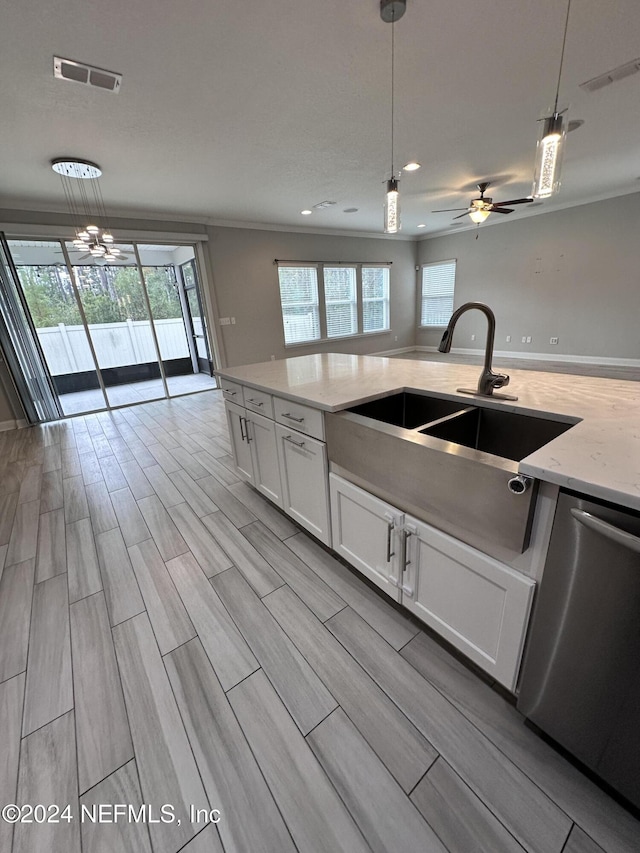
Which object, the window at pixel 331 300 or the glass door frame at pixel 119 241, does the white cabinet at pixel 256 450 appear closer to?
the glass door frame at pixel 119 241

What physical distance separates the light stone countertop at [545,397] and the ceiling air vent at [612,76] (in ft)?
7.21

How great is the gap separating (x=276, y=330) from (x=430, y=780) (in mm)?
6119

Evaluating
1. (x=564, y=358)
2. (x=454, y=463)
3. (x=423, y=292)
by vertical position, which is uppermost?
(x=423, y=292)

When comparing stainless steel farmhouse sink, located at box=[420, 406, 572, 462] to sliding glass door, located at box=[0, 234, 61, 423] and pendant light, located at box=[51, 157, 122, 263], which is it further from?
sliding glass door, located at box=[0, 234, 61, 423]

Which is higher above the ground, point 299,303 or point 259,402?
point 299,303

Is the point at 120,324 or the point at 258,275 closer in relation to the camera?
the point at 120,324

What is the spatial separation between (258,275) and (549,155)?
511 cm

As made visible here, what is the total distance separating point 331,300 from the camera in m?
6.99

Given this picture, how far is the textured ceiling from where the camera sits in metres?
1.64

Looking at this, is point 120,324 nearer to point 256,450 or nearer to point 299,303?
point 299,303

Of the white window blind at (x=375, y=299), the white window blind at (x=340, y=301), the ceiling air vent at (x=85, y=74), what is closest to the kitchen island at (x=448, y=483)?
the ceiling air vent at (x=85, y=74)

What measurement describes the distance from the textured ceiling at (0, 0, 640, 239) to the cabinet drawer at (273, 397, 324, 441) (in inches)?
73.4

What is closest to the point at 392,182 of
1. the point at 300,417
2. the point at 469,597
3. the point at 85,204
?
the point at 300,417

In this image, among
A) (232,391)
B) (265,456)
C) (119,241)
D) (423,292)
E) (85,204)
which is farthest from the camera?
(423,292)
